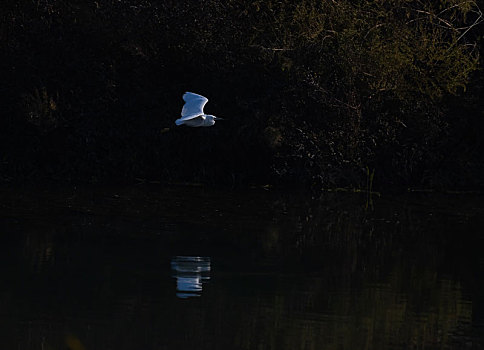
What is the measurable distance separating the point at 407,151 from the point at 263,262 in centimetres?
829

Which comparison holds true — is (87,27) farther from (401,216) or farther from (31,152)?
(401,216)

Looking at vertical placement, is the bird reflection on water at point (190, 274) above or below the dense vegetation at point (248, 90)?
below

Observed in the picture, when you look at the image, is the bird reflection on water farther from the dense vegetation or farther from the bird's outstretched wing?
the dense vegetation

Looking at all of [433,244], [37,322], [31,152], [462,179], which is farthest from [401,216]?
[37,322]

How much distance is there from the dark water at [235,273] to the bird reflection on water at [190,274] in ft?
0.05

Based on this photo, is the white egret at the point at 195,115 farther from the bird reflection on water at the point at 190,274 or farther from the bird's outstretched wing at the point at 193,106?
the bird reflection on water at the point at 190,274

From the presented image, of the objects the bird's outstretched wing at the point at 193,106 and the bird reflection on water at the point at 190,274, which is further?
the bird's outstretched wing at the point at 193,106

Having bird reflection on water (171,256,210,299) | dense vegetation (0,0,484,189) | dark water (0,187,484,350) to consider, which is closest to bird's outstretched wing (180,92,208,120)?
dark water (0,187,484,350)

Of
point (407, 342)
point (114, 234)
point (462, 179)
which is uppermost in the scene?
point (462, 179)

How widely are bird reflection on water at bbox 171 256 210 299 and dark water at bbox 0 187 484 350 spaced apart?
0.02 metres

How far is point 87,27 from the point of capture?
19.3 m

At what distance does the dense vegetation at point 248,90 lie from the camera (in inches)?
709

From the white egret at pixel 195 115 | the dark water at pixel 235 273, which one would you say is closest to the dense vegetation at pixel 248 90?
the dark water at pixel 235 273

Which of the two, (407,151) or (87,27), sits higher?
(87,27)
